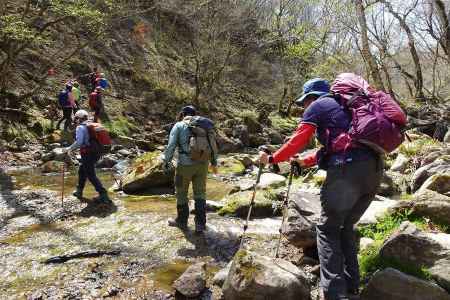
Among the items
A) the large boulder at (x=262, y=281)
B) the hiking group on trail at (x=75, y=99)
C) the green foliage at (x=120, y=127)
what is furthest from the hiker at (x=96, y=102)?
the large boulder at (x=262, y=281)

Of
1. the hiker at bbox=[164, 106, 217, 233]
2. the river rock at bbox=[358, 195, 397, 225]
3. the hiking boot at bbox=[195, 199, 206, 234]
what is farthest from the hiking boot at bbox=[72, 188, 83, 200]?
the river rock at bbox=[358, 195, 397, 225]

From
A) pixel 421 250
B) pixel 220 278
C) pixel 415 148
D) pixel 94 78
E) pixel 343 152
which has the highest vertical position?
pixel 94 78

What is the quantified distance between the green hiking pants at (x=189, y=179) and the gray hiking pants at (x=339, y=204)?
3237 millimetres

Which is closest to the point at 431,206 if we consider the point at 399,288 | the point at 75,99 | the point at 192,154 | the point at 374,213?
the point at 374,213

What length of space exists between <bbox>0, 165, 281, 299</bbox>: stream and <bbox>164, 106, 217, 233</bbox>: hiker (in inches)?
18.4

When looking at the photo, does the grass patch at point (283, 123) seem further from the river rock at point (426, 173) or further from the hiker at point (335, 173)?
the hiker at point (335, 173)

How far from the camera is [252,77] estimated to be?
1513 inches

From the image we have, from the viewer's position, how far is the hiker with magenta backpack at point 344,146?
374 centimetres

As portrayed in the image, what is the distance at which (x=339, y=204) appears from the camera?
3.89 metres

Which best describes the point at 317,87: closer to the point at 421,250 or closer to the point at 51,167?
the point at 421,250

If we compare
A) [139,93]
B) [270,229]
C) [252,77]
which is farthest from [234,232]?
[252,77]

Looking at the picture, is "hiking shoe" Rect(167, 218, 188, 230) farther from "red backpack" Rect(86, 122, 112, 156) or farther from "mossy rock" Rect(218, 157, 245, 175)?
"mossy rock" Rect(218, 157, 245, 175)

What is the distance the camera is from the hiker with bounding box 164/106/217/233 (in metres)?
6.85

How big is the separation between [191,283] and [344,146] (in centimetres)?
246
